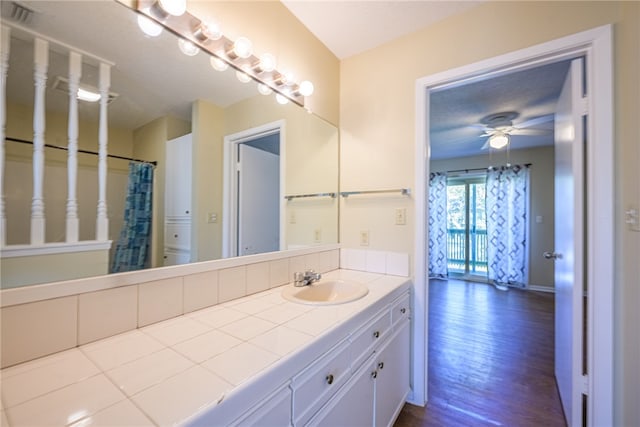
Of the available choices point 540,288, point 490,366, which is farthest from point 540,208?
point 490,366

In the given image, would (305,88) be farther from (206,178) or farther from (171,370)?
(171,370)

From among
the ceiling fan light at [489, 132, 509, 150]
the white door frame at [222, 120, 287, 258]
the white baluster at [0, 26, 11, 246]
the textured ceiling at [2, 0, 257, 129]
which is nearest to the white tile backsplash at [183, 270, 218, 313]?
the white door frame at [222, 120, 287, 258]

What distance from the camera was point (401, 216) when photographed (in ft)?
5.60

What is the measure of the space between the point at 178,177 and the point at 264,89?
0.70 metres

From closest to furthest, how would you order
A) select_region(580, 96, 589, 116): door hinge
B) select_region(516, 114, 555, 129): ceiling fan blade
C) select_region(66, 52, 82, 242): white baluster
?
select_region(66, 52, 82, 242): white baluster < select_region(580, 96, 589, 116): door hinge < select_region(516, 114, 555, 129): ceiling fan blade

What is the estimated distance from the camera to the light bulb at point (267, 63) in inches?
52.5

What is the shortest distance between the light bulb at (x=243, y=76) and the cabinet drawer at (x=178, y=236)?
78 centimetres

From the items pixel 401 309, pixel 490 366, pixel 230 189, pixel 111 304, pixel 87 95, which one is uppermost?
pixel 87 95

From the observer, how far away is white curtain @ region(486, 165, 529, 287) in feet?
14.0

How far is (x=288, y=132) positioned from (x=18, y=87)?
3.84ft

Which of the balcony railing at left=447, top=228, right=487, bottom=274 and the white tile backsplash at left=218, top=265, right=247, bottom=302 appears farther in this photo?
the balcony railing at left=447, top=228, right=487, bottom=274

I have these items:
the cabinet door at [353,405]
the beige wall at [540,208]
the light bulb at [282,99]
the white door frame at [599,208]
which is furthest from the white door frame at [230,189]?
the beige wall at [540,208]

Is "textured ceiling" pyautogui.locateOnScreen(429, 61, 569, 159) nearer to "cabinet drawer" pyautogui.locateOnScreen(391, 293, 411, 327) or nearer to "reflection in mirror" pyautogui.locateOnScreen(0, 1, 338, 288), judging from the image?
"cabinet drawer" pyautogui.locateOnScreen(391, 293, 411, 327)

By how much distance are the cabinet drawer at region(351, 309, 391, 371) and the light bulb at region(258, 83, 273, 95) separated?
1310 mm
